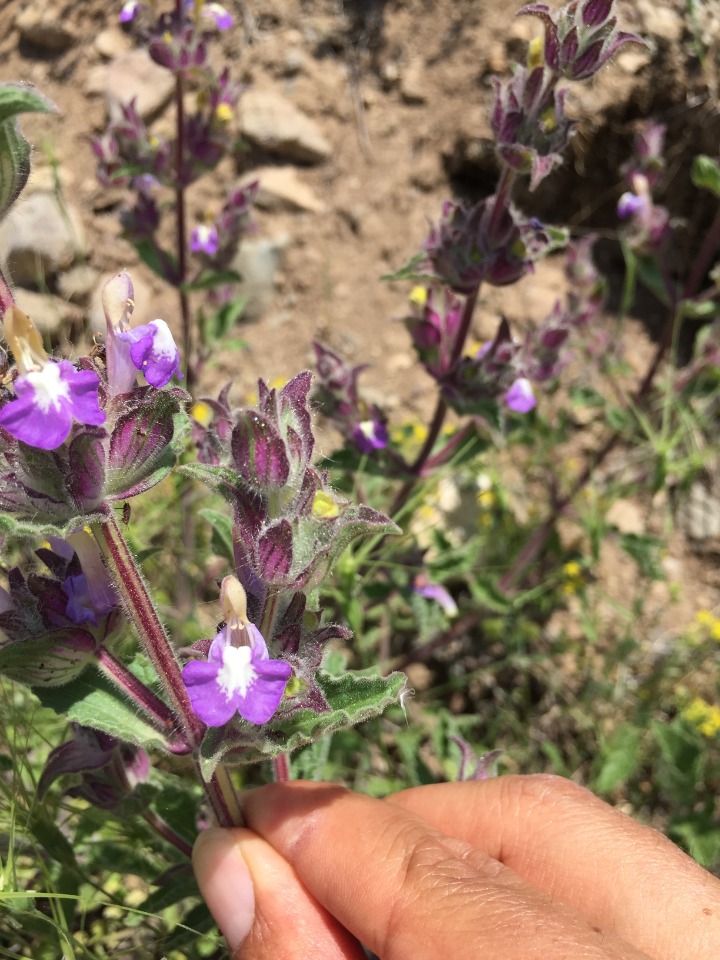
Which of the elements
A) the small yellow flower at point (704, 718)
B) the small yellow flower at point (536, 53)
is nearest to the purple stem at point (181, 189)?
the small yellow flower at point (536, 53)

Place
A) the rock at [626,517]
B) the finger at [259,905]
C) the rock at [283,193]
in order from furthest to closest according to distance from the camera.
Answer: the rock at [283,193] → the rock at [626,517] → the finger at [259,905]

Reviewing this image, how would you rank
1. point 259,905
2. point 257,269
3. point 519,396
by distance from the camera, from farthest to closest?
1. point 257,269
2. point 519,396
3. point 259,905

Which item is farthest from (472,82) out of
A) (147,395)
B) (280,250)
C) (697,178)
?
(147,395)

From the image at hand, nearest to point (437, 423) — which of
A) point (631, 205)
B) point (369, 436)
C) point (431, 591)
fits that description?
point (369, 436)

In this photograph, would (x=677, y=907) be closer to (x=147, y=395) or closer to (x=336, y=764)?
(x=147, y=395)

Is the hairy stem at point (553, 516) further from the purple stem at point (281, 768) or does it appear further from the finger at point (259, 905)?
the finger at point (259, 905)

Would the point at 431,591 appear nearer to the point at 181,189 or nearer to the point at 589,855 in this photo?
the point at 589,855
